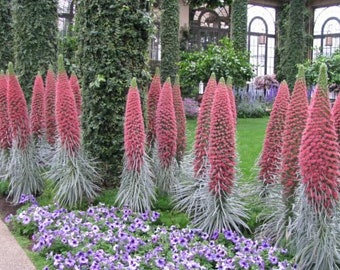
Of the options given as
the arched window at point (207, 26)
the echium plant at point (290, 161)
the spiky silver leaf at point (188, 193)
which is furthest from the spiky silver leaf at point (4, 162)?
the arched window at point (207, 26)

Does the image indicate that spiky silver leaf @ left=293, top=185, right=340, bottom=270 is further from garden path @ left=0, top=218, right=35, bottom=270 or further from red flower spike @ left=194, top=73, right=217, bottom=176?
garden path @ left=0, top=218, right=35, bottom=270

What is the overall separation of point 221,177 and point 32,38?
3.91m

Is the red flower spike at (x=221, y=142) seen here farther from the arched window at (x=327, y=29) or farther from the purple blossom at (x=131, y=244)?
the arched window at (x=327, y=29)

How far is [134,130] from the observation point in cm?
312

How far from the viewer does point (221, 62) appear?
11.1 m

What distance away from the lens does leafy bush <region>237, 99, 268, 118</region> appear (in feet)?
41.5

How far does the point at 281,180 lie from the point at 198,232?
2.20 feet

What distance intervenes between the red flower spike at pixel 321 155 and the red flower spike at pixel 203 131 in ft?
3.40

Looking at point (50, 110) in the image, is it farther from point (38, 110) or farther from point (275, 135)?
point (275, 135)

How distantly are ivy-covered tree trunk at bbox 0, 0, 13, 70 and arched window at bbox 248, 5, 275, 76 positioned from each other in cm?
1235

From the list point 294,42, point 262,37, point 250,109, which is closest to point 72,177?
point 250,109

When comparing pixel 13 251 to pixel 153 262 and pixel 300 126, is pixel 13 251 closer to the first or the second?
pixel 153 262

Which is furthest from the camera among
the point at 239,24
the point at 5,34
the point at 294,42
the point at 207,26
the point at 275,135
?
the point at 207,26

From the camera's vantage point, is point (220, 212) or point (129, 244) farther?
point (220, 212)
